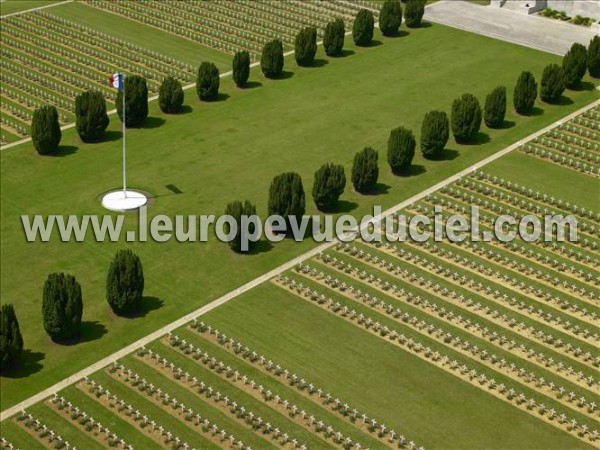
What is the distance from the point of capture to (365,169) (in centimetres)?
7619

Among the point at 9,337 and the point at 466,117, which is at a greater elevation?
the point at 466,117

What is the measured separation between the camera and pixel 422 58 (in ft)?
334

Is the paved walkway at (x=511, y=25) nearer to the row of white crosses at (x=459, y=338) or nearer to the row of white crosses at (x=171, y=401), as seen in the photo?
the row of white crosses at (x=459, y=338)

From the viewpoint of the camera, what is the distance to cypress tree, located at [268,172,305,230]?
71.1 meters

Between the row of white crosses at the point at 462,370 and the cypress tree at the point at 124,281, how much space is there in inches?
400

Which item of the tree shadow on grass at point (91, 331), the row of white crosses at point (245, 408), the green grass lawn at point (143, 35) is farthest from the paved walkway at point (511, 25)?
A: the tree shadow on grass at point (91, 331)

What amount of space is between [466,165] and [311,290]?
21.1 metres

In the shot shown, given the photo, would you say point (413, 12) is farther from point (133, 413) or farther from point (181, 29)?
point (133, 413)

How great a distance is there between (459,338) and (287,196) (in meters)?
15.9

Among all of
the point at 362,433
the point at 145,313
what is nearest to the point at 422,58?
the point at 145,313

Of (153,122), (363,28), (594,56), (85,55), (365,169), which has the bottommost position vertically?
(153,122)

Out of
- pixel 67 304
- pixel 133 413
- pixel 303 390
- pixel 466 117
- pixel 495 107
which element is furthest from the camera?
pixel 495 107

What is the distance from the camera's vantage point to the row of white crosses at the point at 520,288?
63.0 metres

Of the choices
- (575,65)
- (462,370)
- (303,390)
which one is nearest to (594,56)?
(575,65)
